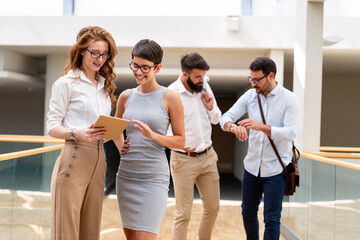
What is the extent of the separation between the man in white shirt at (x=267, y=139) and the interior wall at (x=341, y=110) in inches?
392

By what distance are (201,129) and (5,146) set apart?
3.63 m

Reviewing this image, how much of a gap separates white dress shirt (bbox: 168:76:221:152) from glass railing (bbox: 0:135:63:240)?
1362 millimetres

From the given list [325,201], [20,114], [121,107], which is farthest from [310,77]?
[20,114]

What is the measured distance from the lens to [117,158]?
35.4ft

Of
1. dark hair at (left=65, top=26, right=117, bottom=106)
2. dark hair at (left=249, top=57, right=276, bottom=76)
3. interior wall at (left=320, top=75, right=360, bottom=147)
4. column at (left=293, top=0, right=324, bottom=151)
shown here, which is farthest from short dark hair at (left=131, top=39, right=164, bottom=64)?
interior wall at (left=320, top=75, right=360, bottom=147)

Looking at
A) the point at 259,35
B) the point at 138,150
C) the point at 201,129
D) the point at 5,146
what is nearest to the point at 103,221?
the point at 5,146

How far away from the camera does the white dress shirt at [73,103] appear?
81.4 inches

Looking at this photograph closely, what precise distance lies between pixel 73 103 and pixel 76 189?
45 cm

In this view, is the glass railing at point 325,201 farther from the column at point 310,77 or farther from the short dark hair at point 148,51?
the short dark hair at point 148,51

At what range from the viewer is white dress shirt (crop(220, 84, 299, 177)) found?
3079 millimetres

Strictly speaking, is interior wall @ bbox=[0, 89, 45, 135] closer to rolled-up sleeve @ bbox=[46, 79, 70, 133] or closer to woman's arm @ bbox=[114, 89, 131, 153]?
woman's arm @ bbox=[114, 89, 131, 153]

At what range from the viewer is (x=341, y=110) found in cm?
1251

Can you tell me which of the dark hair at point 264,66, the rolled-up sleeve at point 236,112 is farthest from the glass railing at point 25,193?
the dark hair at point 264,66

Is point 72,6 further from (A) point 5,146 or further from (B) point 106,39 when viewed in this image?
(B) point 106,39
